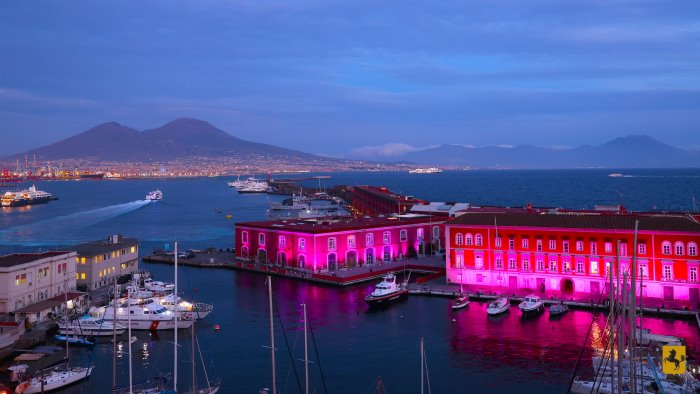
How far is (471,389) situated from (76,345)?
1369cm

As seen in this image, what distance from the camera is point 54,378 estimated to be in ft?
62.3

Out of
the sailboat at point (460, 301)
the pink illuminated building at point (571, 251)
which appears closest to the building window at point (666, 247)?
the pink illuminated building at point (571, 251)

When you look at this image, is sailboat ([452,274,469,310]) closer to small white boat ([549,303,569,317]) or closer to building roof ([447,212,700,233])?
small white boat ([549,303,569,317])

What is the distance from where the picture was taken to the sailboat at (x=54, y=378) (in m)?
18.3

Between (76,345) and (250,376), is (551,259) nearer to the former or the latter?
(250,376)

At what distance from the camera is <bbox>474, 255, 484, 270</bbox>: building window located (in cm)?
3153

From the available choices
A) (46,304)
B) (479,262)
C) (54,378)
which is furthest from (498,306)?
(46,304)

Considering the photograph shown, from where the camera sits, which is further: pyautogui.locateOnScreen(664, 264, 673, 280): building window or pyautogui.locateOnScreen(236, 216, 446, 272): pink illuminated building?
pyautogui.locateOnScreen(236, 216, 446, 272): pink illuminated building

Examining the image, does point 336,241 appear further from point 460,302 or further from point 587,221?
point 587,221

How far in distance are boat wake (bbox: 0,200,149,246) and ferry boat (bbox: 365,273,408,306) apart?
33087mm

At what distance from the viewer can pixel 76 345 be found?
2322cm

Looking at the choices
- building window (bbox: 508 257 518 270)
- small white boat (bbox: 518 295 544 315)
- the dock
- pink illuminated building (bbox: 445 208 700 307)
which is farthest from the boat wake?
small white boat (bbox: 518 295 544 315)

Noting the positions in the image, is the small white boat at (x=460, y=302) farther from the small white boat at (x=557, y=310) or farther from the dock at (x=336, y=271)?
the dock at (x=336, y=271)

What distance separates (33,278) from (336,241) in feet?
50.2
